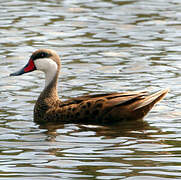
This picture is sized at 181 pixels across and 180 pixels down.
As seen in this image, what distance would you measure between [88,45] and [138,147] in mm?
7304

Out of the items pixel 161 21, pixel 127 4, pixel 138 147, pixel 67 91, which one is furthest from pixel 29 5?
pixel 138 147

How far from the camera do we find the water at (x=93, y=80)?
335 inches

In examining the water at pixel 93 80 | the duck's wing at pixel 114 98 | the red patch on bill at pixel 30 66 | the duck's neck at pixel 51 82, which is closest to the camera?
the water at pixel 93 80

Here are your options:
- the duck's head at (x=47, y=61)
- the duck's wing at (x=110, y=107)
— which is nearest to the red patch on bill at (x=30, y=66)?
the duck's head at (x=47, y=61)

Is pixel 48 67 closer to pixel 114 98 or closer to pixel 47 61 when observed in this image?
pixel 47 61

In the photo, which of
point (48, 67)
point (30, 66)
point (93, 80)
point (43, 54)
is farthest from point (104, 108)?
point (93, 80)

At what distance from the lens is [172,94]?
12.7 meters

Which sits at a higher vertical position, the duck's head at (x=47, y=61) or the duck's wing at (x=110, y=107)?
the duck's head at (x=47, y=61)

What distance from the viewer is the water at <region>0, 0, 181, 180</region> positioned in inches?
335

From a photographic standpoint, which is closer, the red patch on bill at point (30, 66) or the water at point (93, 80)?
the water at point (93, 80)

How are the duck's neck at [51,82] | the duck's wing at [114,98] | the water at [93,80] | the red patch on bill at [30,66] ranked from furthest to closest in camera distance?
the red patch on bill at [30,66], the duck's neck at [51,82], the duck's wing at [114,98], the water at [93,80]

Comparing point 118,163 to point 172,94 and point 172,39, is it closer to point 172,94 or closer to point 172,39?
point 172,94

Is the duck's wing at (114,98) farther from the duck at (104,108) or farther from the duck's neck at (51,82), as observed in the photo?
the duck's neck at (51,82)

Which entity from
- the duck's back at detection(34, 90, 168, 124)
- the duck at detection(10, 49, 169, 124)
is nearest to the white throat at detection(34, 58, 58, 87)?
the duck at detection(10, 49, 169, 124)
